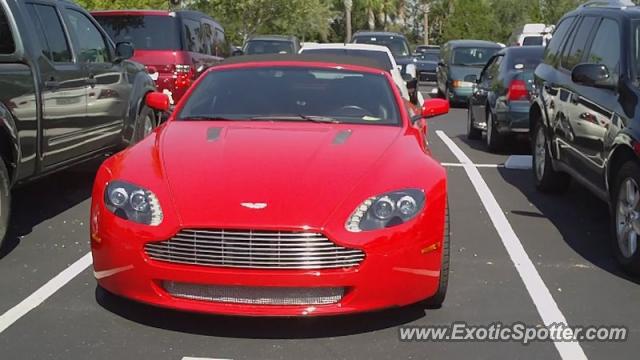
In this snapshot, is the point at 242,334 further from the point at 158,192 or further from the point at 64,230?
the point at 64,230

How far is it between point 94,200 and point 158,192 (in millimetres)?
425

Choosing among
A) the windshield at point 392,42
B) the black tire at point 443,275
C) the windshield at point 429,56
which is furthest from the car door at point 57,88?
the windshield at point 429,56

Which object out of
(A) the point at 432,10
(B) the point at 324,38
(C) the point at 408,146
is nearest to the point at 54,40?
(C) the point at 408,146

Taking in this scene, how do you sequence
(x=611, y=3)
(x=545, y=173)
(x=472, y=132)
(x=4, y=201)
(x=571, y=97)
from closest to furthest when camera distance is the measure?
1. (x=4, y=201)
2. (x=571, y=97)
3. (x=611, y=3)
4. (x=545, y=173)
5. (x=472, y=132)

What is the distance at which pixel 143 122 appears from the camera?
9.75 meters

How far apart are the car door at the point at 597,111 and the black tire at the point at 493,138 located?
3.99 m

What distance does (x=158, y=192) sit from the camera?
15.6 feet

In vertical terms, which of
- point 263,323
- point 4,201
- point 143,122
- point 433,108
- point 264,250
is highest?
point 433,108

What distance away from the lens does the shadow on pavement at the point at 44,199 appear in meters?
7.11

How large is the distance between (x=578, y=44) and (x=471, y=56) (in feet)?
44.8

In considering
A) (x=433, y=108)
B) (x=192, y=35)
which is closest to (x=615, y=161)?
(x=433, y=108)

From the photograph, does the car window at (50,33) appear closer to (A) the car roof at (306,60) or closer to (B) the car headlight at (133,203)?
(A) the car roof at (306,60)

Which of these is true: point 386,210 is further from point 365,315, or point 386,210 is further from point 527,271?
point 527,271

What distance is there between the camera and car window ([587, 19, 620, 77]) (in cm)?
682
